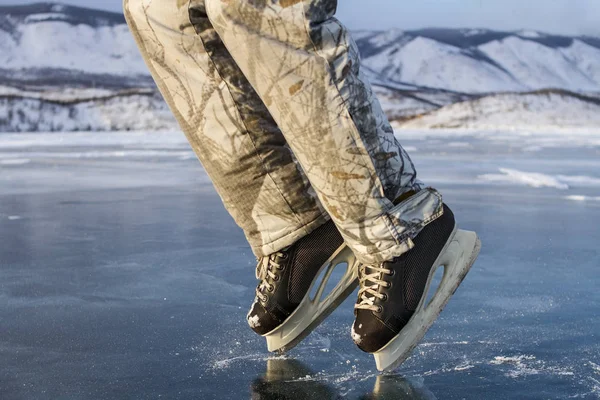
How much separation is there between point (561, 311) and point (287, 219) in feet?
1.59

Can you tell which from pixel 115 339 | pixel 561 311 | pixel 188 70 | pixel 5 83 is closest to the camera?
pixel 188 70

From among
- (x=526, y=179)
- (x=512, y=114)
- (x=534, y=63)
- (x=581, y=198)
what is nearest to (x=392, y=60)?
(x=534, y=63)

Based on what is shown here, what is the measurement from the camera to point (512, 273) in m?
1.49

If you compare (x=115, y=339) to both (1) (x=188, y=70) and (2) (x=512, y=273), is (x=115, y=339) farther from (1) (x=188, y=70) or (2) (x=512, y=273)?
(2) (x=512, y=273)

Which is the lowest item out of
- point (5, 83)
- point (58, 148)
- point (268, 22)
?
point (5, 83)

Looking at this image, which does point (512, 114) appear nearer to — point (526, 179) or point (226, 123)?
point (526, 179)

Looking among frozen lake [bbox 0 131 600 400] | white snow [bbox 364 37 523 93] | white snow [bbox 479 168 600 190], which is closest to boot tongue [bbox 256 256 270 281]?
frozen lake [bbox 0 131 600 400]

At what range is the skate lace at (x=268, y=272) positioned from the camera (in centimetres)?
104

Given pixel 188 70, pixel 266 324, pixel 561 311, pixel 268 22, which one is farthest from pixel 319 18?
pixel 561 311

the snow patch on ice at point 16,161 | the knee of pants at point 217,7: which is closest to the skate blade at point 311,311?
the knee of pants at point 217,7

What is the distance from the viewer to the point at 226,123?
988 mm

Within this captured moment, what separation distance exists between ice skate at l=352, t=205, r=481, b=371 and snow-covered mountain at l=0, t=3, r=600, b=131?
11.5 m

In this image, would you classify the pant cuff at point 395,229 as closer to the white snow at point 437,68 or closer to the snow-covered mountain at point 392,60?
the snow-covered mountain at point 392,60

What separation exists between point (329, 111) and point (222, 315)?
485 mm
